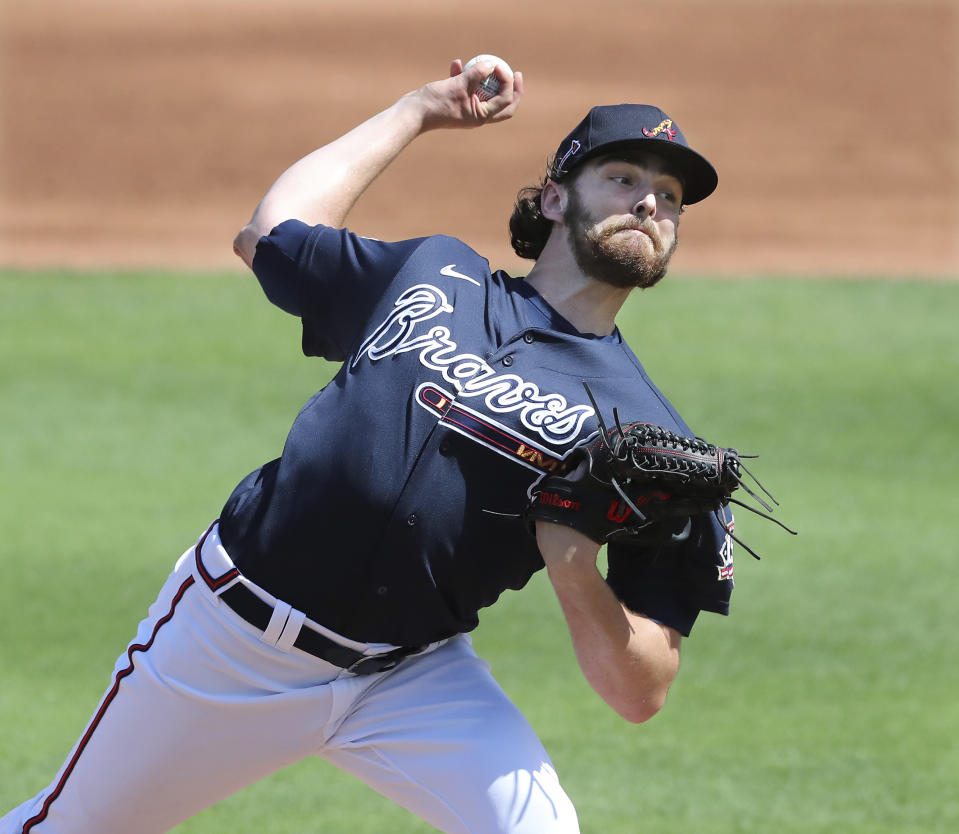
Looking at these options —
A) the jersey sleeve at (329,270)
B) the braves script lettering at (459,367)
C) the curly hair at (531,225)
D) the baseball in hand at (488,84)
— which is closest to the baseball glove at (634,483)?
the braves script lettering at (459,367)

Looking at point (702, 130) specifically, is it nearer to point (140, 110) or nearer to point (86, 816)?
point (140, 110)

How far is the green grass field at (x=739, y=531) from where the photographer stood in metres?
5.62

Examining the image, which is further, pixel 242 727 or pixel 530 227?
pixel 530 227

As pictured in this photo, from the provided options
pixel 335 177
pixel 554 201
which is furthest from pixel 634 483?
pixel 335 177

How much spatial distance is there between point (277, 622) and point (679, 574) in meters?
0.99

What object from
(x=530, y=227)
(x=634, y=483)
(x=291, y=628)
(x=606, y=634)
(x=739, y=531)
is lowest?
(x=739, y=531)

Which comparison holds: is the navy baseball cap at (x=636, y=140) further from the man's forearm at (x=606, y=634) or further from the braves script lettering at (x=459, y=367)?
the man's forearm at (x=606, y=634)

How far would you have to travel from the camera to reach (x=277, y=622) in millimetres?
3447

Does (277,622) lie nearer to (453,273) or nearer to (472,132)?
(453,273)

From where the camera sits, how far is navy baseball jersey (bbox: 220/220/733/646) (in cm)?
339

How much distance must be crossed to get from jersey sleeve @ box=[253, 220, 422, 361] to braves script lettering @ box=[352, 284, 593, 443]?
128mm

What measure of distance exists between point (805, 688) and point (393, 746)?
3.52 metres

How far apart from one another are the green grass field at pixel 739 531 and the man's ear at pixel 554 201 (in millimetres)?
2511

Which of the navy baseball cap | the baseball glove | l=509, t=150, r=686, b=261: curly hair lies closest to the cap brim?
the navy baseball cap
